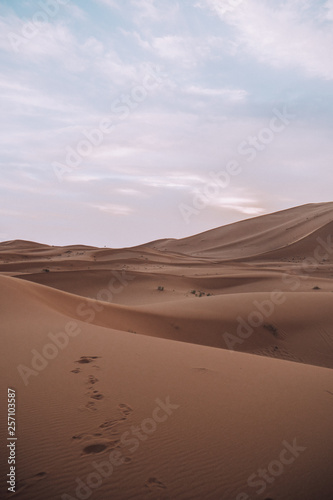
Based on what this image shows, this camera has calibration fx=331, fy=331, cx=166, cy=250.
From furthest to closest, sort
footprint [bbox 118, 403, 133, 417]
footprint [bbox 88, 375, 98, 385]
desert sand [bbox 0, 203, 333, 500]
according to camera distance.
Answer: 1. footprint [bbox 88, 375, 98, 385]
2. footprint [bbox 118, 403, 133, 417]
3. desert sand [bbox 0, 203, 333, 500]

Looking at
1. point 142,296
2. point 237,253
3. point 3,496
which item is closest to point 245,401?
point 3,496

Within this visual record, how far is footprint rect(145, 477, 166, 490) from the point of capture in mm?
2128

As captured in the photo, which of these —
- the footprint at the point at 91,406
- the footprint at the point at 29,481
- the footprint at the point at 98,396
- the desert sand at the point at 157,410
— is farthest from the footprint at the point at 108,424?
the footprint at the point at 29,481

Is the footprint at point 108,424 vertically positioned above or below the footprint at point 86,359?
below

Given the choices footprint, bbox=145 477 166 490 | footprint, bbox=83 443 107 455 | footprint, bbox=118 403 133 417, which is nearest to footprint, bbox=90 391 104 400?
footprint, bbox=118 403 133 417

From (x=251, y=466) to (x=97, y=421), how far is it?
131 centimetres

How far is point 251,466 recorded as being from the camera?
240cm

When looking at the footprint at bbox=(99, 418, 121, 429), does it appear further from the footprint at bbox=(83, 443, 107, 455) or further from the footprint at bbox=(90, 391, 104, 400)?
the footprint at bbox=(90, 391, 104, 400)

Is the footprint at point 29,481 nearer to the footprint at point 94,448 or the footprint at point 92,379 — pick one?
the footprint at point 94,448

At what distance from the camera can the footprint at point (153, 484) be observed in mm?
2128

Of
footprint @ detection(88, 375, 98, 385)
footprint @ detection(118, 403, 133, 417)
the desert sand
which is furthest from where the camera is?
footprint @ detection(88, 375, 98, 385)

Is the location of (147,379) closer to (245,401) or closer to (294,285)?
(245,401)

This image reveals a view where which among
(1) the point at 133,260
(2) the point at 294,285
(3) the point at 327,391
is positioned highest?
(1) the point at 133,260

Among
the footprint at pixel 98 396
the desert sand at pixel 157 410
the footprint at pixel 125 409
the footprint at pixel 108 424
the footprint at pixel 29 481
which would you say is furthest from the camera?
the footprint at pixel 98 396
